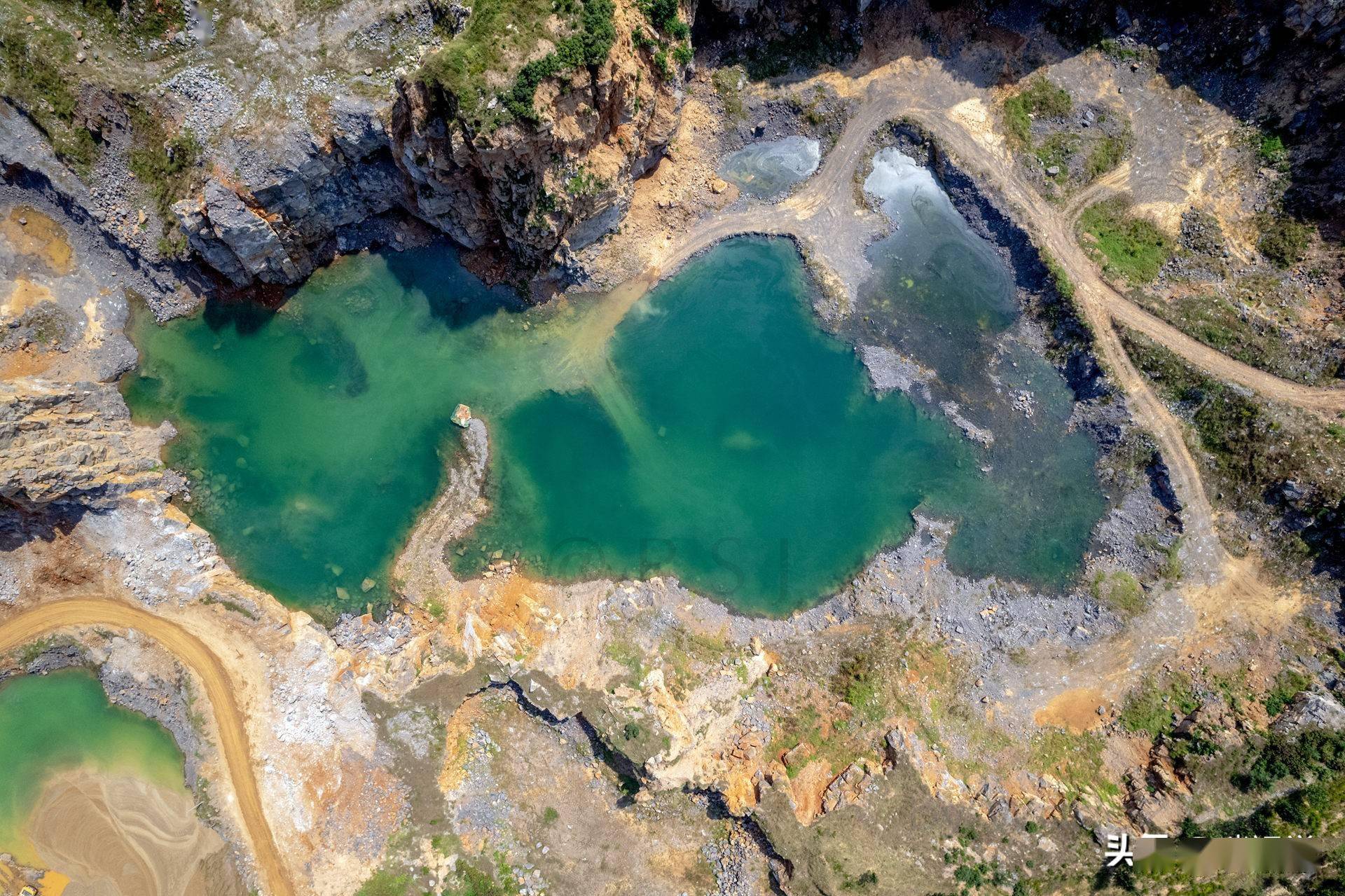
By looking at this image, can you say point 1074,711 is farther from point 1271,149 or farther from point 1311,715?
point 1271,149

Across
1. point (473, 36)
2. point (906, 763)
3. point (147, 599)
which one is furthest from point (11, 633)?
point (906, 763)

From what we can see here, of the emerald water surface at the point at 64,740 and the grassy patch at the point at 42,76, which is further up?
the grassy patch at the point at 42,76

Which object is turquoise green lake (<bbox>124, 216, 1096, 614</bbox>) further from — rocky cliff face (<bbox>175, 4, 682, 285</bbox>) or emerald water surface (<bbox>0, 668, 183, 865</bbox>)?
emerald water surface (<bbox>0, 668, 183, 865</bbox>)

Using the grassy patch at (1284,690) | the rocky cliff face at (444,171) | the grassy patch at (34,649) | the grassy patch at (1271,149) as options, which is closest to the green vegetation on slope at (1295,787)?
the grassy patch at (1284,690)

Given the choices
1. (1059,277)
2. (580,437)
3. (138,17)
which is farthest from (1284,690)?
(138,17)

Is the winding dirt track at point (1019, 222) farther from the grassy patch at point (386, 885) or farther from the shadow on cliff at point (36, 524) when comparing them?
the grassy patch at point (386, 885)
